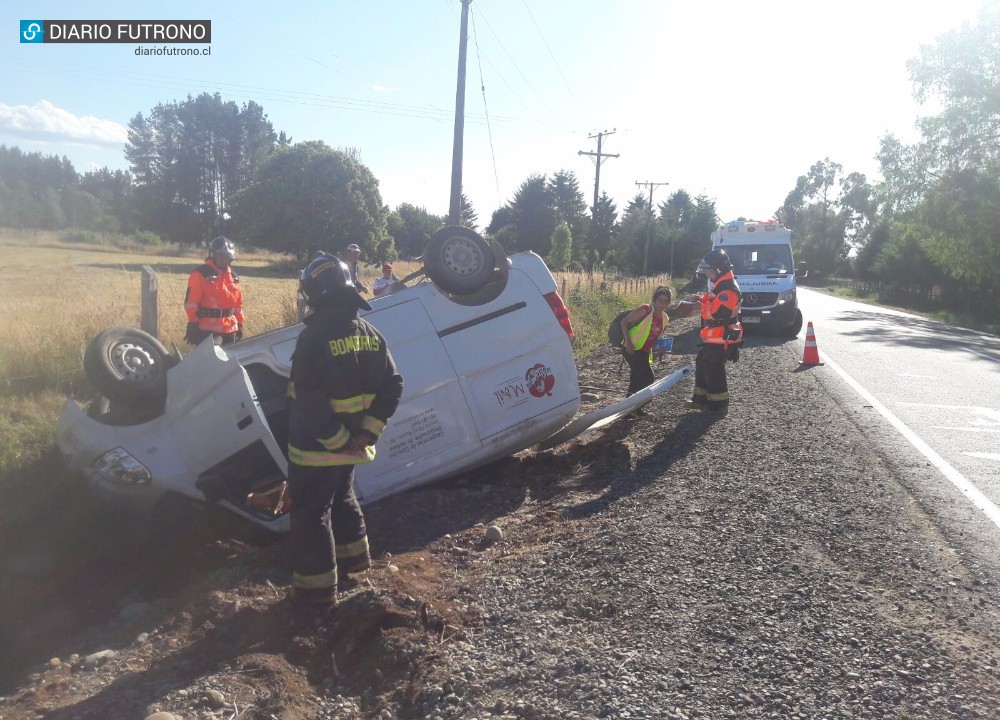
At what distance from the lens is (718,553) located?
4188 mm

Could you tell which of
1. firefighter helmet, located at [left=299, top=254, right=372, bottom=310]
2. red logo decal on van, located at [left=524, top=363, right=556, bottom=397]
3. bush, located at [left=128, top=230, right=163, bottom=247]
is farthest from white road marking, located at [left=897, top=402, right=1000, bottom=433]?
bush, located at [left=128, top=230, right=163, bottom=247]

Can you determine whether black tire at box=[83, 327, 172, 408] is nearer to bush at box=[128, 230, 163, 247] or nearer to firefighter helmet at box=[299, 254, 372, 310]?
firefighter helmet at box=[299, 254, 372, 310]

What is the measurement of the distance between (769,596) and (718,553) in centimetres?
57

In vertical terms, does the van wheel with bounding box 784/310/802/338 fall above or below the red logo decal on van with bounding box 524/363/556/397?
below

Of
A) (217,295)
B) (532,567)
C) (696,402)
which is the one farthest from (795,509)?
(217,295)

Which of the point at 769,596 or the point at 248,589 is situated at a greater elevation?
the point at 769,596

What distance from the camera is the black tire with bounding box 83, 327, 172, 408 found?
224 inches

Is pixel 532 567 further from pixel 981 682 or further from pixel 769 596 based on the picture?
pixel 981 682

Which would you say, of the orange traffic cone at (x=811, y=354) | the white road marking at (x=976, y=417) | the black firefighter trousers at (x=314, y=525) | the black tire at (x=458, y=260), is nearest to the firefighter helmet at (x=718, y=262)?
the white road marking at (x=976, y=417)

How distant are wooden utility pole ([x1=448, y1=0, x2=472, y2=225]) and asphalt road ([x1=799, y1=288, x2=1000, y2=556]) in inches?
291

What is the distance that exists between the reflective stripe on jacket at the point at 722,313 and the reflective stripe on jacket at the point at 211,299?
195 inches

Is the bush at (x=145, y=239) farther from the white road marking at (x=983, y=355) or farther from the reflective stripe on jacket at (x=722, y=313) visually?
the reflective stripe on jacket at (x=722, y=313)

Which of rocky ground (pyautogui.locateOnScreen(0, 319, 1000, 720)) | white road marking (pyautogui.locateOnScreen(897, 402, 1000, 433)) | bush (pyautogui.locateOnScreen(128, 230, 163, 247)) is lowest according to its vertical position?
rocky ground (pyautogui.locateOnScreen(0, 319, 1000, 720))

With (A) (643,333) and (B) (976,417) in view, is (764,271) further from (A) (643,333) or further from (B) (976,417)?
(A) (643,333)
